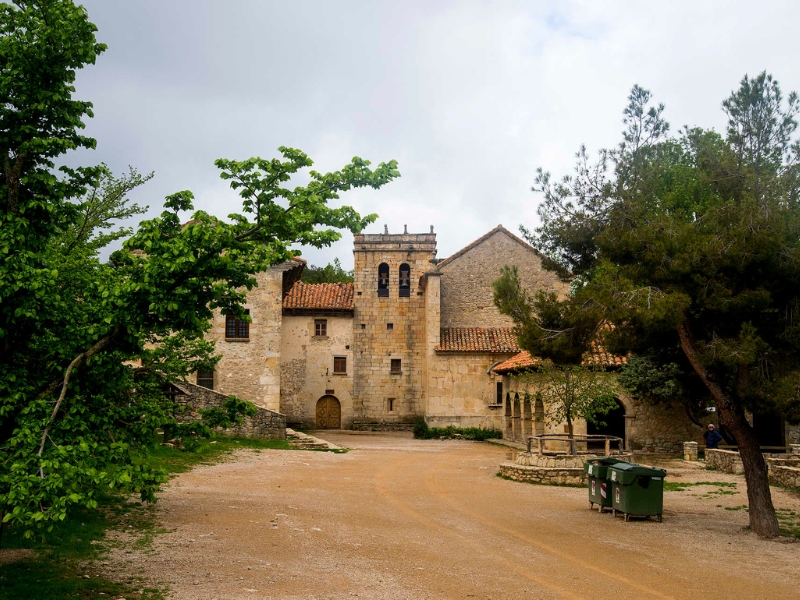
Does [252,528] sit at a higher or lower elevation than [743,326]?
lower

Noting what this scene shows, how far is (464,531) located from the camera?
40.4 feet

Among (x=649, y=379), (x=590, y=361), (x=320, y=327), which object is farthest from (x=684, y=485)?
(x=320, y=327)

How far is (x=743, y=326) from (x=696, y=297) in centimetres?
94

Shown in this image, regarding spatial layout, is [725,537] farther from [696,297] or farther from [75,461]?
[75,461]

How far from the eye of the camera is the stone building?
1387 inches

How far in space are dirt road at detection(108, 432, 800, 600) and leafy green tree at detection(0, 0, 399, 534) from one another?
2140 mm

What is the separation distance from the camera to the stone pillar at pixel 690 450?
926 inches

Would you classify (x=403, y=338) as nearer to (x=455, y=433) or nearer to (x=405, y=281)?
(x=405, y=281)

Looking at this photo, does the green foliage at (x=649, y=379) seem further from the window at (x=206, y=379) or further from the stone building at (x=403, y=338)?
the window at (x=206, y=379)

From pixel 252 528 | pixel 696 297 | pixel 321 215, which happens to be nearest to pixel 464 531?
pixel 252 528

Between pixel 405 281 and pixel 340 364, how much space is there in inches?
214

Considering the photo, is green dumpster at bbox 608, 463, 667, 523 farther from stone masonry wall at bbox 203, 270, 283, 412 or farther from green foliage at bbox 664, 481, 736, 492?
stone masonry wall at bbox 203, 270, 283, 412

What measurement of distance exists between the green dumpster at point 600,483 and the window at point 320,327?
930 inches

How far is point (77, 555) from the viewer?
31.0 feet
